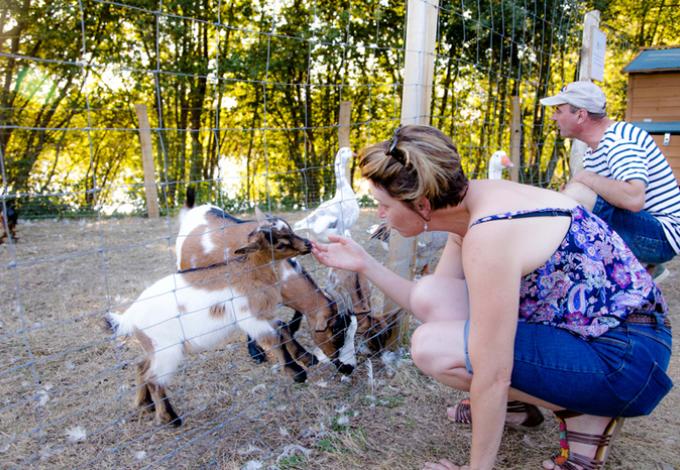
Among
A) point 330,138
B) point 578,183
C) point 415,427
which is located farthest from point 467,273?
point 330,138

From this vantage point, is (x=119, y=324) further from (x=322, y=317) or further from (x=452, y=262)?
(x=452, y=262)

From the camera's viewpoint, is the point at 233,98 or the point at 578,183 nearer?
the point at 578,183

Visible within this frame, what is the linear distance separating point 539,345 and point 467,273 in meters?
0.46

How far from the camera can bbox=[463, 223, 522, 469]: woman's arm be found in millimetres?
1590

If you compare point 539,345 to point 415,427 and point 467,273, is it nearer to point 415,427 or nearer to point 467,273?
point 467,273

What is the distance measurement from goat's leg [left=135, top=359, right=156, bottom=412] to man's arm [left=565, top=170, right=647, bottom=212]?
104 inches

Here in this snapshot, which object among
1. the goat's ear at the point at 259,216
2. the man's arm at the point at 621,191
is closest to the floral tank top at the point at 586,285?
the man's arm at the point at 621,191

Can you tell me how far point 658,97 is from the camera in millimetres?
6344

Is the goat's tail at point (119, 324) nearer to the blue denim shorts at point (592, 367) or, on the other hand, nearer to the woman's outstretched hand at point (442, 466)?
the woman's outstretched hand at point (442, 466)

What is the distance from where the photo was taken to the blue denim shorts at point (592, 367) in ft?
6.00

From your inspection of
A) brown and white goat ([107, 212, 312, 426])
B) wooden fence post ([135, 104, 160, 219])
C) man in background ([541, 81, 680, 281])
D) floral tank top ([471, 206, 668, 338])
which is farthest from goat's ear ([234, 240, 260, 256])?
wooden fence post ([135, 104, 160, 219])

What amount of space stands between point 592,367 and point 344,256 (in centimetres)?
105

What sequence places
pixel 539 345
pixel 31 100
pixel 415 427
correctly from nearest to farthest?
pixel 539 345
pixel 415 427
pixel 31 100

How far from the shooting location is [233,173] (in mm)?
10188
